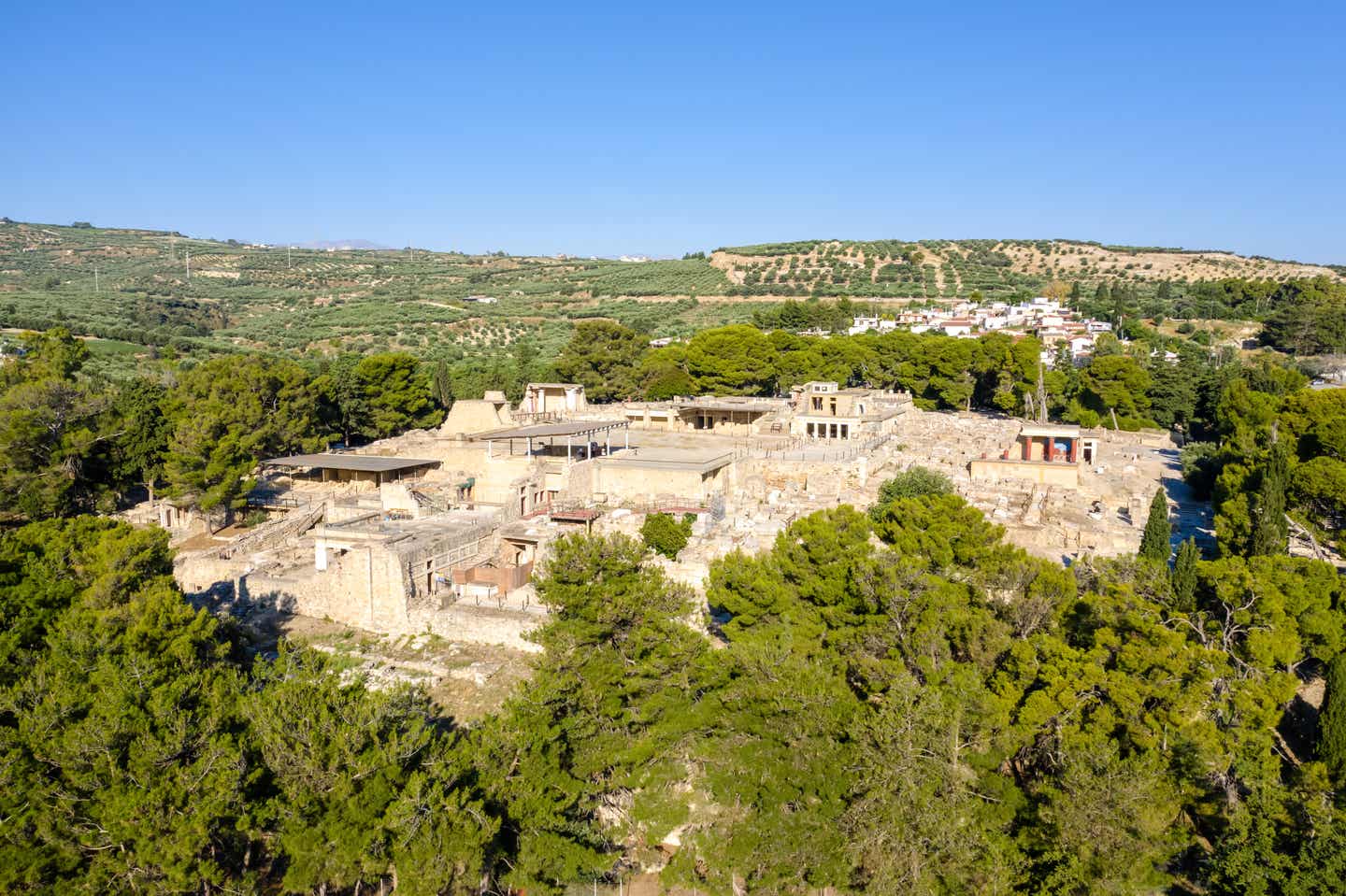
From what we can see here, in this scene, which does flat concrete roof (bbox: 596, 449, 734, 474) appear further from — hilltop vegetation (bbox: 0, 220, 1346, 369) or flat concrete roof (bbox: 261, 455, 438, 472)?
hilltop vegetation (bbox: 0, 220, 1346, 369)

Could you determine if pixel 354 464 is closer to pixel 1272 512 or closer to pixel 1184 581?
pixel 1184 581

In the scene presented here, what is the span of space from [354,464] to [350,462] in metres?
0.43

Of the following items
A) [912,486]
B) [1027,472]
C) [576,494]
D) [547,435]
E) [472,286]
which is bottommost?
[576,494]

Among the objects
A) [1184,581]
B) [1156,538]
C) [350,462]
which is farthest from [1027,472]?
[350,462]

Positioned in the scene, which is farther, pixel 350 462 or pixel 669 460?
pixel 350 462

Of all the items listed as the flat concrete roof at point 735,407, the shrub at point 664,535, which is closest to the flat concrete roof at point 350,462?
the shrub at point 664,535

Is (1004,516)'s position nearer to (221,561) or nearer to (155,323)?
(221,561)

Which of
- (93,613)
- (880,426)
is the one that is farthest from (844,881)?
(880,426)

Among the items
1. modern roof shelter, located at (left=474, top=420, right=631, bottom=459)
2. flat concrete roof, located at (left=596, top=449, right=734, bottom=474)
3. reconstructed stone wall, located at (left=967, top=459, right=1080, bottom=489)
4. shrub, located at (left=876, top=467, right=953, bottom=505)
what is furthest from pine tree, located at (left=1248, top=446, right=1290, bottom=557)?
modern roof shelter, located at (left=474, top=420, right=631, bottom=459)

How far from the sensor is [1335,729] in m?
10.7

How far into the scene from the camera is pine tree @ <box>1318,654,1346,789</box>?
1055 cm

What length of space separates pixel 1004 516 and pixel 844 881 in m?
13.5

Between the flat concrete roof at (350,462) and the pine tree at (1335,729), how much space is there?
21636mm

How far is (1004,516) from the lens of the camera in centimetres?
2089
